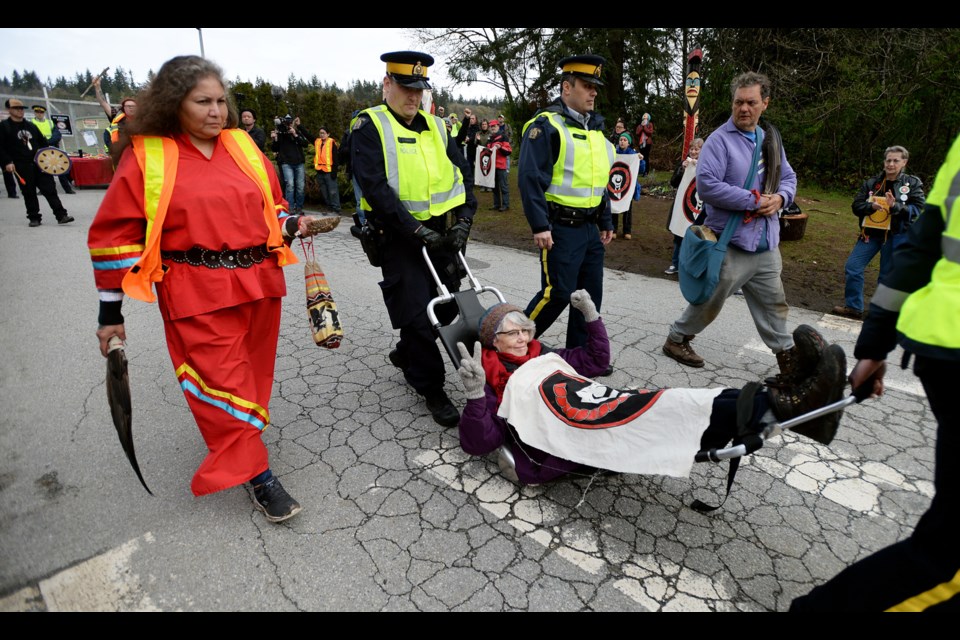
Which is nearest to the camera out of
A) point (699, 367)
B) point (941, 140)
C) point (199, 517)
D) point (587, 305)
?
point (199, 517)

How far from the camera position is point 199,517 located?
260cm

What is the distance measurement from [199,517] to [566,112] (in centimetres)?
318

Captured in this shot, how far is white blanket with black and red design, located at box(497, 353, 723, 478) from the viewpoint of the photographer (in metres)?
2.17

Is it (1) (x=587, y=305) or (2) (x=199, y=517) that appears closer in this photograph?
(2) (x=199, y=517)

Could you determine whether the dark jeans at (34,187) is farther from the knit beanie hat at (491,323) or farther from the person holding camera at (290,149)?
the knit beanie hat at (491,323)

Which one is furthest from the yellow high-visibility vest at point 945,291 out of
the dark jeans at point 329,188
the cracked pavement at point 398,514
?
the dark jeans at point 329,188

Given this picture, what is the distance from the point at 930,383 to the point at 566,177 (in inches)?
99.9

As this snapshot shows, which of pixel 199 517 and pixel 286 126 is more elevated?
pixel 286 126

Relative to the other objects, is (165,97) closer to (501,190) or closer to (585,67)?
(585,67)

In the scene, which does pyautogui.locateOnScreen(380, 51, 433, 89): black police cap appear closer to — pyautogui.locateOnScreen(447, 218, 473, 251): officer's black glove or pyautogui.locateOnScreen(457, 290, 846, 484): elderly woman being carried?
pyautogui.locateOnScreen(447, 218, 473, 251): officer's black glove

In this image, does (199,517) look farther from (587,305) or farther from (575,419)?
(587,305)

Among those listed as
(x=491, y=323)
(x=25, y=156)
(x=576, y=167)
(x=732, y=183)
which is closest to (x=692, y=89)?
(x=732, y=183)

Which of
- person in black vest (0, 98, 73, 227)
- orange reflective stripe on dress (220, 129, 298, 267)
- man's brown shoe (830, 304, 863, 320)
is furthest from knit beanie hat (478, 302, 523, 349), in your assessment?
person in black vest (0, 98, 73, 227)
